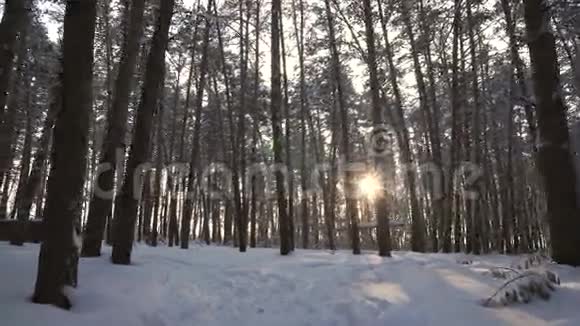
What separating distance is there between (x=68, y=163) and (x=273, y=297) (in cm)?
299

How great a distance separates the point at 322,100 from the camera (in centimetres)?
2297

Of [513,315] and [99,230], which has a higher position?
[99,230]

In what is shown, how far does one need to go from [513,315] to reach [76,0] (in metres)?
5.04

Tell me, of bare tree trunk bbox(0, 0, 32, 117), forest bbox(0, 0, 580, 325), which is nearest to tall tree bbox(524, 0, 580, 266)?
forest bbox(0, 0, 580, 325)

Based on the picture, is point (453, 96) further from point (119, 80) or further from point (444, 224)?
point (119, 80)

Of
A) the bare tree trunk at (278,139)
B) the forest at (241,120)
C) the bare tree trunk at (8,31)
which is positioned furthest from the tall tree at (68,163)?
the bare tree trunk at (278,139)

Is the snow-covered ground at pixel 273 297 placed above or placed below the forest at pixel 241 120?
below

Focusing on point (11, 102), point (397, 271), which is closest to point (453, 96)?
point (397, 271)

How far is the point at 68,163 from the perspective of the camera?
14.1 feet

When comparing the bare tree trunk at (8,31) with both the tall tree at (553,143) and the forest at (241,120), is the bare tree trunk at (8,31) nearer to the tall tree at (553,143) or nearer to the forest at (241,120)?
the forest at (241,120)

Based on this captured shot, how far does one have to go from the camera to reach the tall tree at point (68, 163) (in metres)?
4.14

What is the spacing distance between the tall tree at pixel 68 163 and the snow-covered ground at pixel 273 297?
0.87 ft

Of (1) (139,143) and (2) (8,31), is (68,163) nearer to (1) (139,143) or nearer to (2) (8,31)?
(1) (139,143)

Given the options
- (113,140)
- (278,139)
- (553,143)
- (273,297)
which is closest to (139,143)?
(113,140)
